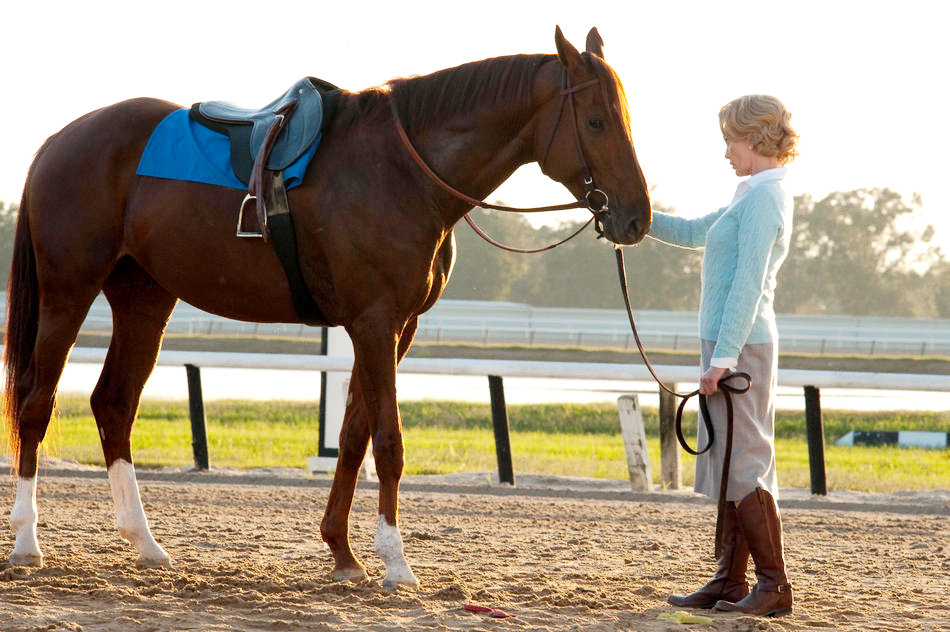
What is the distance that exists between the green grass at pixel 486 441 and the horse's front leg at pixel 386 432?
5.61ft

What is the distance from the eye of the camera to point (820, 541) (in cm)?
564

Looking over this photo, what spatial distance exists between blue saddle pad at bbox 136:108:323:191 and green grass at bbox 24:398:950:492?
1406 mm

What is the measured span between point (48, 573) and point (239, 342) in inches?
1029

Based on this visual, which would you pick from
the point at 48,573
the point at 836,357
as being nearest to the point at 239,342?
the point at 836,357

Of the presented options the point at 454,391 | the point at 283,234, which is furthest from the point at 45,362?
the point at 454,391

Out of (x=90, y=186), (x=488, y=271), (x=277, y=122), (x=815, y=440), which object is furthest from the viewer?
(x=488, y=271)

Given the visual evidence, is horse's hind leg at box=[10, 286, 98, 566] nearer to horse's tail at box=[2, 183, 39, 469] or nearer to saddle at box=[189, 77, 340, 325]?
horse's tail at box=[2, 183, 39, 469]

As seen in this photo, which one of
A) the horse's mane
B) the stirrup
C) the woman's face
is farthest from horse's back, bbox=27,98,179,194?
the woman's face

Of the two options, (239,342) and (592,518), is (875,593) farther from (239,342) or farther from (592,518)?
(239,342)

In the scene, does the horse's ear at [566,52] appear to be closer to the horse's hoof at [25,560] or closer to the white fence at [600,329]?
the horse's hoof at [25,560]

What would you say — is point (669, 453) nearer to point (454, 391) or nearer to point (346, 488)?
point (346, 488)

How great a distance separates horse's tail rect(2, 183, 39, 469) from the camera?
4676 mm

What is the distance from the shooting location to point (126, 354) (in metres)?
4.80

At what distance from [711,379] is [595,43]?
1.39m
